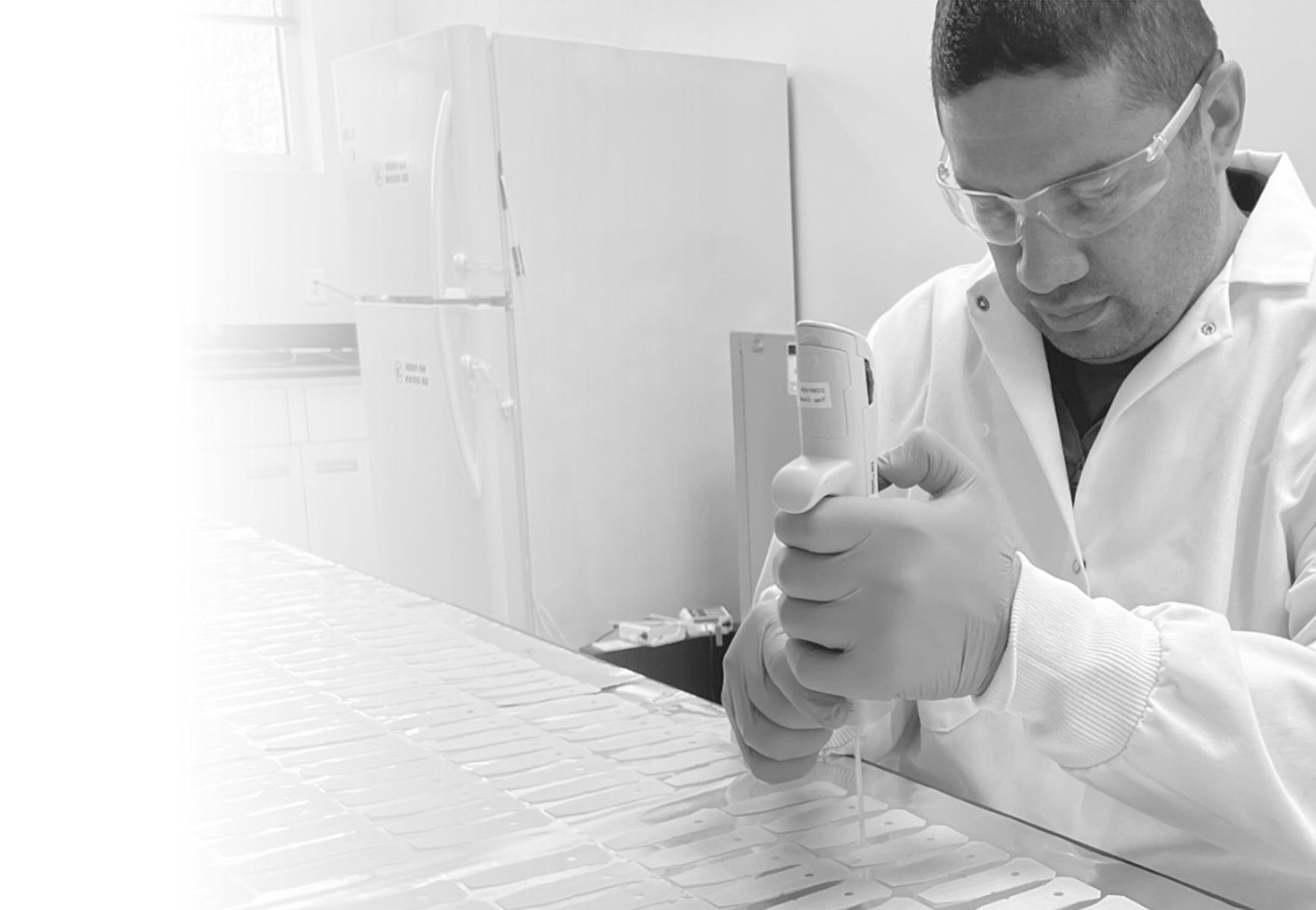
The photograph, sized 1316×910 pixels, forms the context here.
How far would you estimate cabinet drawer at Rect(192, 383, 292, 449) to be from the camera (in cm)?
417

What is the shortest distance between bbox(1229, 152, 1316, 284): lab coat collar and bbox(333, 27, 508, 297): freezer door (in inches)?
72.2

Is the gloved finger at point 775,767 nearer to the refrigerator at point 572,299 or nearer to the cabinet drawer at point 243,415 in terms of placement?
the refrigerator at point 572,299

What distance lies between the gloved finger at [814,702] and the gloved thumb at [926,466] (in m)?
0.13

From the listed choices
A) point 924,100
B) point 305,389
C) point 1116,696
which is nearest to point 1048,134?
point 1116,696

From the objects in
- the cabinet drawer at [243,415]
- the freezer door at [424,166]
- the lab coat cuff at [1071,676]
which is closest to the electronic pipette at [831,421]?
the lab coat cuff at [1071,676]

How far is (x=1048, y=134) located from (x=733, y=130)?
1979 mm

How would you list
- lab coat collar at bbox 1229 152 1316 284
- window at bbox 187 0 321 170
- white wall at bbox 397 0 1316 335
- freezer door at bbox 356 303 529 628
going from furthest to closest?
window at bbox 187 0 321 170
freezer door at bbox 356 303 529 628
white wall at bbox 397 0 1316 335
lab coat collar at bbox 1229 152 1316 284

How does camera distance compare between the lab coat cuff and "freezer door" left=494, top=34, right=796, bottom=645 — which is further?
"freezer door" left=494, top=34, right=796, bottom=645

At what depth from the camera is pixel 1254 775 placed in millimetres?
759

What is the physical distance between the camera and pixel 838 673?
0.72m

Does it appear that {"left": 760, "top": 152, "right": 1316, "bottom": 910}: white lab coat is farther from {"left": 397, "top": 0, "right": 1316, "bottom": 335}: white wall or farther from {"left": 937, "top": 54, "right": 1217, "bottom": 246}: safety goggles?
{"left": 397, "top": 0, "right": 1316, "bottom": 335}: white wall

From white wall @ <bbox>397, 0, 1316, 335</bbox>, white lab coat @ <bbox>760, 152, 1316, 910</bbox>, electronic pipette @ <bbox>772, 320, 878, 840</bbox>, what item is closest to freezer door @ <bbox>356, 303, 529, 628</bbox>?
white wall @ <bbox>397, 0, 1316, 335</bbox>

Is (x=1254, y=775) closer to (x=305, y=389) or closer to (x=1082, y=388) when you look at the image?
(x=1082, y=388)

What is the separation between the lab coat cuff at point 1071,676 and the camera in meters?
0.73
